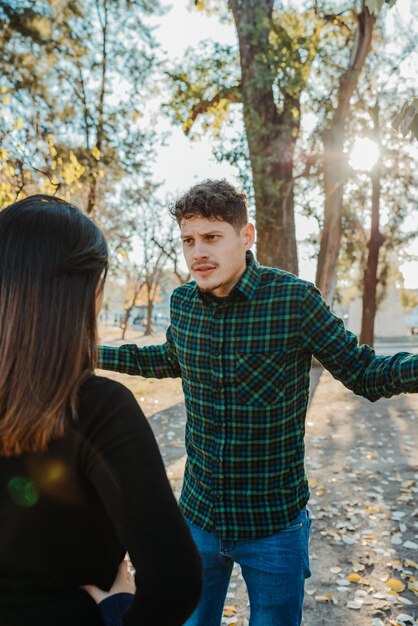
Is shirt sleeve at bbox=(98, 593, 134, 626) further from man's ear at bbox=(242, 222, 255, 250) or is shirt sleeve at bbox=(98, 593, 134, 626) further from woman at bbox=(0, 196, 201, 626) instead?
man's ear at bbox=(242, 222, 255, 250)

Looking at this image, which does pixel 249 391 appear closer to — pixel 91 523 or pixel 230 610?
pixel 91 523

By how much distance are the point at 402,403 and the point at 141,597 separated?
1189 centimetres

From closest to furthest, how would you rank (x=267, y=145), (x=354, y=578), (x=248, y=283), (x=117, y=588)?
(x=117, y=588)
(x=248, y=283)
(x=354, y=578)
(x=267, y=145)

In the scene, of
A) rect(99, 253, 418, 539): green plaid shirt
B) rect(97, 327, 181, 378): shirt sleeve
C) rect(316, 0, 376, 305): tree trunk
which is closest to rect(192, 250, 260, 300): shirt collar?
rect(99, 253, 418, 539): green plaid shirt

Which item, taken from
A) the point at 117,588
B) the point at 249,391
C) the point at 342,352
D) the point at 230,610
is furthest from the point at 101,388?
the point at 230,610

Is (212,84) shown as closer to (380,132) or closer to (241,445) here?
(380,132)

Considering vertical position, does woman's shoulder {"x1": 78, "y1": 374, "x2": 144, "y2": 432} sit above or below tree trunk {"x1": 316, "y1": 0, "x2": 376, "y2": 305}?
below

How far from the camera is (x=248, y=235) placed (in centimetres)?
254

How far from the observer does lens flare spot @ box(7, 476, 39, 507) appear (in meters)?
1.18

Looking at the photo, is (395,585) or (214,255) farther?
(395,585)

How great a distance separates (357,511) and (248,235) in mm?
4339

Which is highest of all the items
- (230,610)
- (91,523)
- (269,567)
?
(91,523)

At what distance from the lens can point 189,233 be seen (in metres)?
2.43

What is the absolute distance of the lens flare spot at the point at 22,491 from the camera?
1182 millimetres
